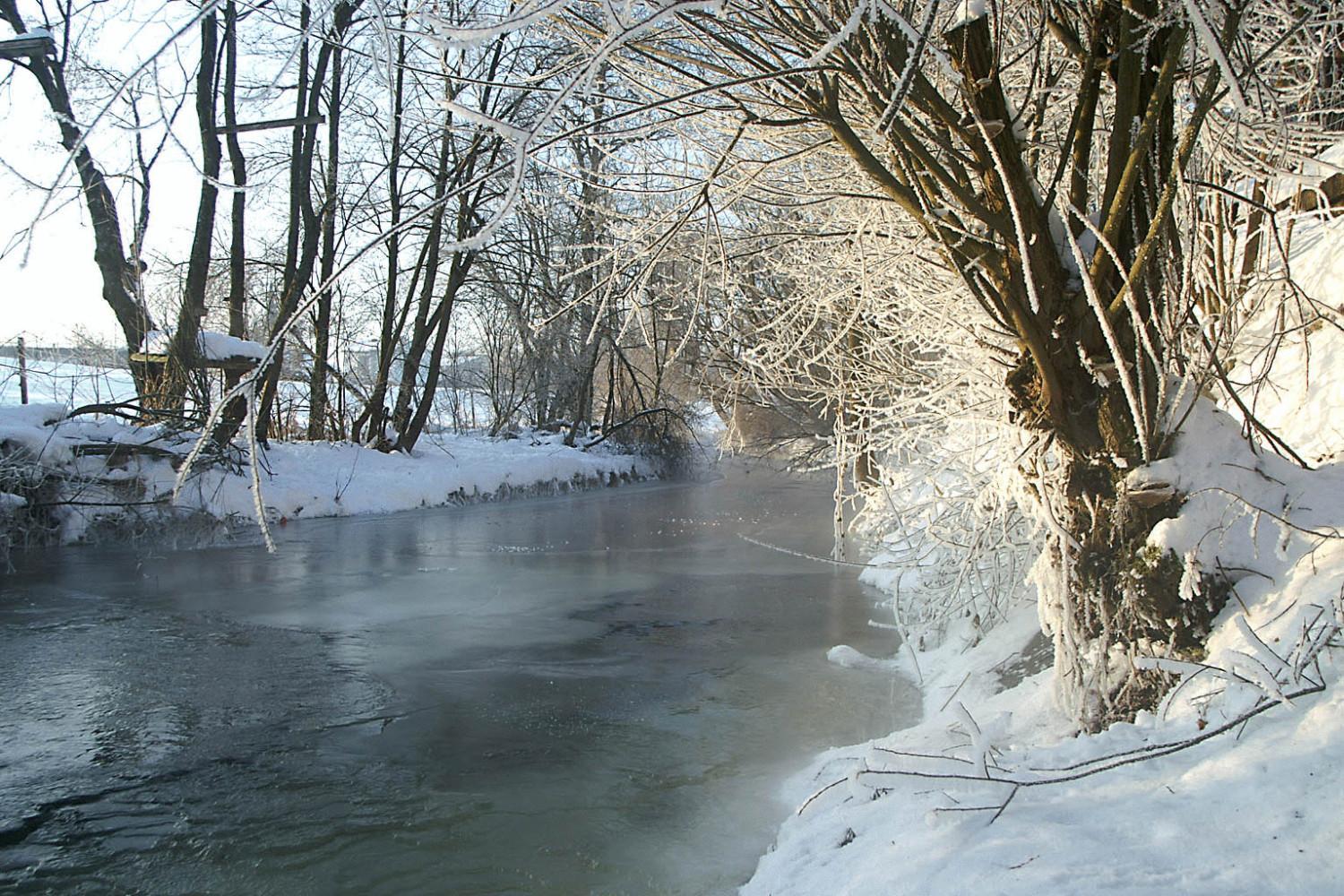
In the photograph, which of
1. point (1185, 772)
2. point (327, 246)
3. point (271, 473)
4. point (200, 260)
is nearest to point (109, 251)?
point (200, 260)

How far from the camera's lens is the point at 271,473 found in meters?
13.3

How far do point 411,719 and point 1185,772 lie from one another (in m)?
3.92

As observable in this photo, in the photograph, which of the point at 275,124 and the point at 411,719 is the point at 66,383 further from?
the point at 411,719

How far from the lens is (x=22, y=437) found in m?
10.0

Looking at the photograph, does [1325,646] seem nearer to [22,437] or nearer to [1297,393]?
[1297,393]

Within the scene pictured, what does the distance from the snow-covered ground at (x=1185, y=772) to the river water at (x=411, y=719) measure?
30.5 inches

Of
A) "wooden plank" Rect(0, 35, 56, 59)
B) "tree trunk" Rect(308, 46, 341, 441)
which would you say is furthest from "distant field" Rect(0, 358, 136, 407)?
"tree trunk" Rect(308, 46, 341, 441)

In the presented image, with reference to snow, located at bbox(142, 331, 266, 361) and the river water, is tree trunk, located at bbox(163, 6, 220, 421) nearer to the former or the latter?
snow, located at bbox(142, 331, 266, 361)

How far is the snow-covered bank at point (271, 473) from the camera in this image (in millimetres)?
10367

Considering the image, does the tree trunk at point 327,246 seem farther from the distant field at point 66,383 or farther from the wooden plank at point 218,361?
the distant field at point 66,383

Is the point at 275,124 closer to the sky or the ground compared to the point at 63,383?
closer to the sky

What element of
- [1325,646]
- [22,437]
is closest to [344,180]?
[22,437]

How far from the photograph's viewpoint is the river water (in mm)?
3672

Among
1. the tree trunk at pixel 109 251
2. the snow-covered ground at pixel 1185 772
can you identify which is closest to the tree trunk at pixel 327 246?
the tree trunk at pixel 109 251
